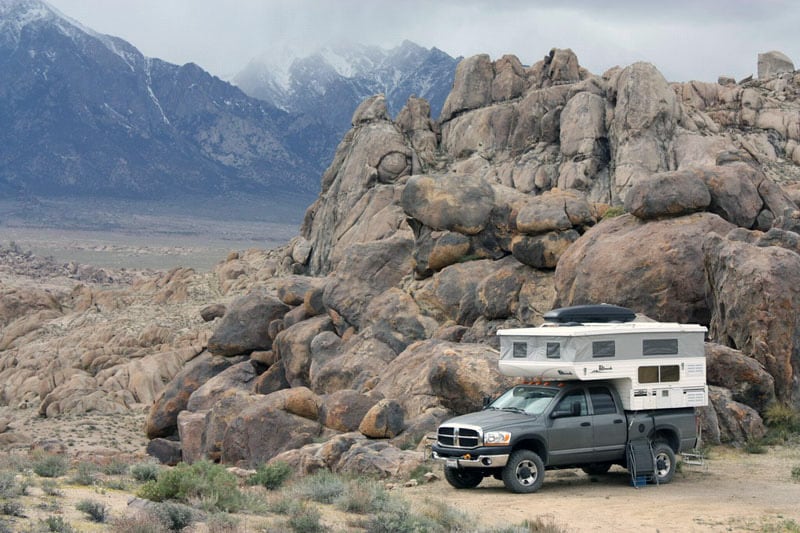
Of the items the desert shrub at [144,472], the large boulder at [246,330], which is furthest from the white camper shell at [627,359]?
the large boulder at [246,330]

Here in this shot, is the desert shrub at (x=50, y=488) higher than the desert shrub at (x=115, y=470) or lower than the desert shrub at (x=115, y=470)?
higher

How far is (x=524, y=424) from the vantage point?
16.2 m

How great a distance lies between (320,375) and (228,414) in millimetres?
4368

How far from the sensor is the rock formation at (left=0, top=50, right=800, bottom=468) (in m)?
22.1

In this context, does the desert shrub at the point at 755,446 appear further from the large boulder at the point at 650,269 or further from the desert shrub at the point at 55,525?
the desert shrub at the point at 55,525

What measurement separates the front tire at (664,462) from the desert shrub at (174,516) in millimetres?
8460

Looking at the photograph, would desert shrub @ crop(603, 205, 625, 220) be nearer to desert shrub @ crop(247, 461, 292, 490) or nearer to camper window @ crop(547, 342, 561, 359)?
camper window @ crop(547, 342, 561, 359)

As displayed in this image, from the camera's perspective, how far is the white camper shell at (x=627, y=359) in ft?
54.7

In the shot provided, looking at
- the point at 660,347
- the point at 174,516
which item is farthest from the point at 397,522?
the point at 660,347

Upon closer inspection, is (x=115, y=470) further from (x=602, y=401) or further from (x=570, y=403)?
(x=602, y=401)

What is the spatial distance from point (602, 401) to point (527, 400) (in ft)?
4.07

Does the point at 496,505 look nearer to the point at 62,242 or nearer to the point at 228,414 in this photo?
the point at 228,414

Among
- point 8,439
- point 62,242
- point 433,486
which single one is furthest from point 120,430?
point 62,242

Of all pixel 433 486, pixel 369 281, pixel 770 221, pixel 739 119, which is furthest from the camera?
pixel 739 119
